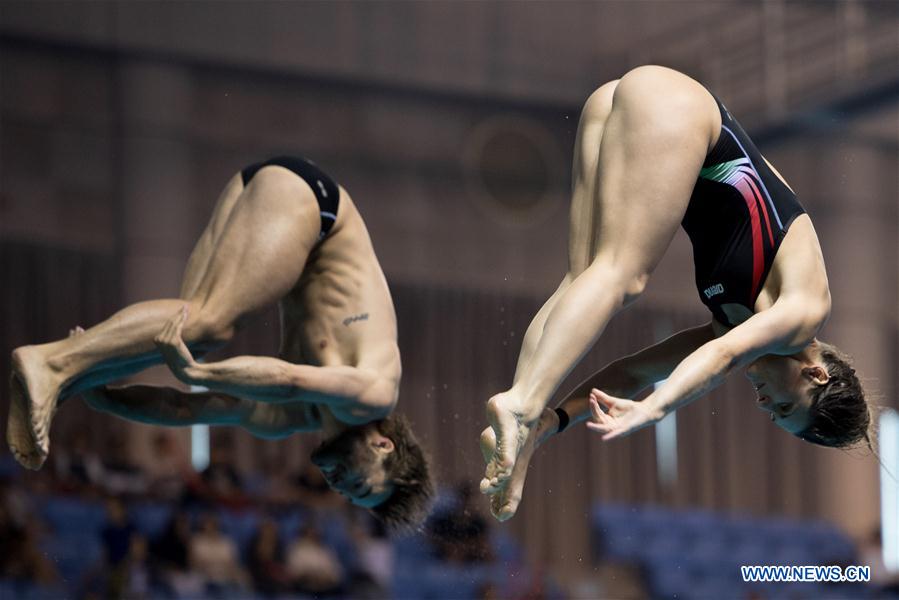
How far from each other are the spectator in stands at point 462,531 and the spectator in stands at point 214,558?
1351mm

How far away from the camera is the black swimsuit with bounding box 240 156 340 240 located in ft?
18.1

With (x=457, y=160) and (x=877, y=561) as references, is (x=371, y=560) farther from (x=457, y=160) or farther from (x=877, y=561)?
(x=877, y=561)

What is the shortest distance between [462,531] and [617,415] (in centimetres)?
476

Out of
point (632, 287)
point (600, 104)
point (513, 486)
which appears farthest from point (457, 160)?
point (513, 486)

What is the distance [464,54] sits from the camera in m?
11.8

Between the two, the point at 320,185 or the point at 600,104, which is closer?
the point at 600,104

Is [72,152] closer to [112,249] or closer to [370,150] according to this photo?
[112,249]

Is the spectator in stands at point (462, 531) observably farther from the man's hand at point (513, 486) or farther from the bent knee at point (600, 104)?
the bent knee at point (600, 104)

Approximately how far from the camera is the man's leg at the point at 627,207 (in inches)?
155

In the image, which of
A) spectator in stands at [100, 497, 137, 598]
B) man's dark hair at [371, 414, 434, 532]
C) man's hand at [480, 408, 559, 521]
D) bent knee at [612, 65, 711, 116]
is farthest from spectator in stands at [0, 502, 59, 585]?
bent knee at [612, 65, 711, 116]

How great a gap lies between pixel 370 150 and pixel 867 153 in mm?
4411

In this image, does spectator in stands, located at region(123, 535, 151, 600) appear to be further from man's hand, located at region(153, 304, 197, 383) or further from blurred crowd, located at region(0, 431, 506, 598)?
man's hand, located at region(153, 304, 197, 383)

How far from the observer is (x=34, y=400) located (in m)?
4.91

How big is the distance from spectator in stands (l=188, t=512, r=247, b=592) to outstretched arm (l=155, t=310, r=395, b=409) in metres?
3.75
